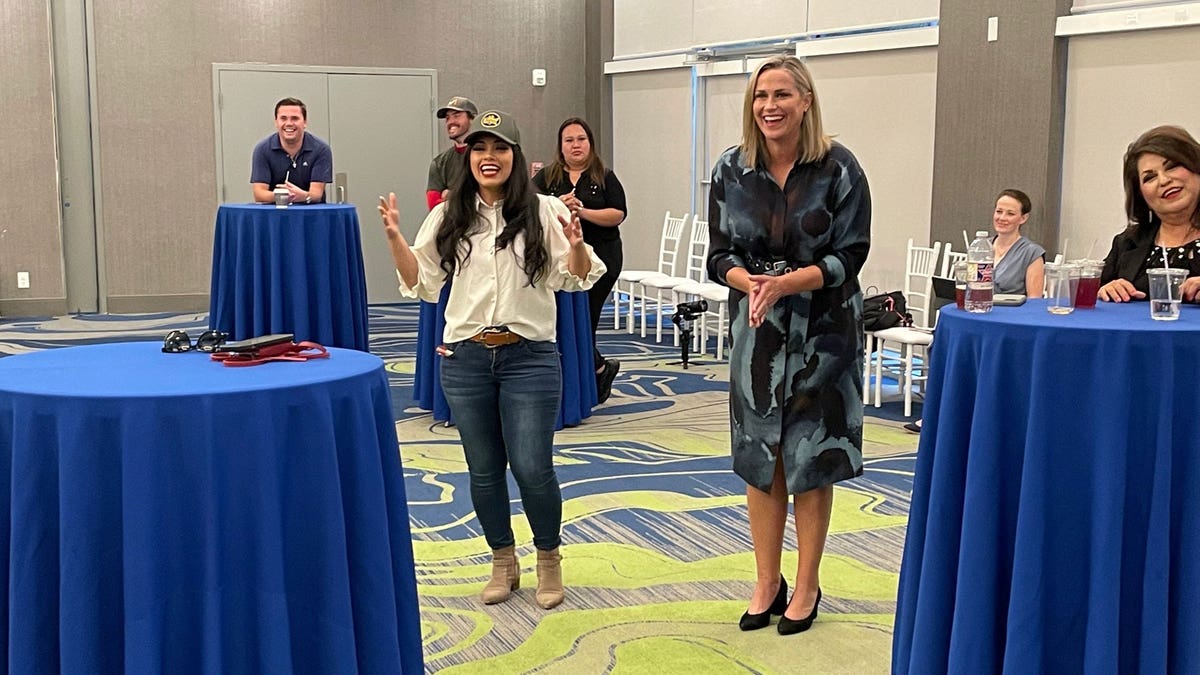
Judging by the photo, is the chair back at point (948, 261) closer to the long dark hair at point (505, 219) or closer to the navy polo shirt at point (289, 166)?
the navy polo shirt at point (289, 166)

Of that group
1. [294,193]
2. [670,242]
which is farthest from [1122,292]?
[670,242]

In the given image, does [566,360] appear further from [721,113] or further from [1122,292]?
[721,113]

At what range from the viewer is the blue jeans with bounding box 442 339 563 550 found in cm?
392

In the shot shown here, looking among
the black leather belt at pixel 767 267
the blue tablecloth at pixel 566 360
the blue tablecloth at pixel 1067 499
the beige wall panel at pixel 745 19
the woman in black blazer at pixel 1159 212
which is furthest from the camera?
the beige wall panel at pixel 745 19

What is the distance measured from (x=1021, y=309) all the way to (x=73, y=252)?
10.6 metres

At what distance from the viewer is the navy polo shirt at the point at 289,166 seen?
723cm

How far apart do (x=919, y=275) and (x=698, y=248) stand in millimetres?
3005

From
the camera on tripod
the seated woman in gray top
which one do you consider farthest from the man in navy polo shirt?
the seated woman in gray top

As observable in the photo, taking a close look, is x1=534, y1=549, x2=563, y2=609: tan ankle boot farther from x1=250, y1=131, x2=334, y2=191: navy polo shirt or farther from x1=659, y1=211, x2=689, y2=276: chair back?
x1=659, y1=211, x2=689, y2=276: chair back

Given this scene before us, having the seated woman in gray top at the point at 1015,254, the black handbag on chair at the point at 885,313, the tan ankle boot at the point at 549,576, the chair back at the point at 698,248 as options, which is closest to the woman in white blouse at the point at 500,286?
the tan ankle boot at the point at 549,576

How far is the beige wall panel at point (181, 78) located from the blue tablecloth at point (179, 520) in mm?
9871

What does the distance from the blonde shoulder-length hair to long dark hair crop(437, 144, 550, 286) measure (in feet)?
2.26

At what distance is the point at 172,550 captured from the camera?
2428mm

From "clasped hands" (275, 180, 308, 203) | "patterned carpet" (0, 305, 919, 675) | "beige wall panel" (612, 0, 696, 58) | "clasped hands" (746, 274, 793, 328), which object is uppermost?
"beige wall panel" (612, 0, 696, 58)
